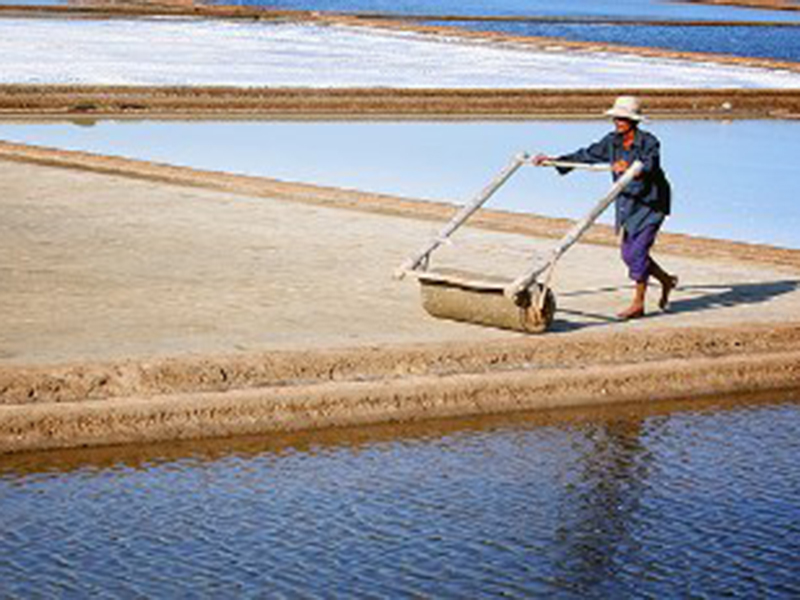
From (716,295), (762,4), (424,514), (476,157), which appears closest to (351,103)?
(476,157)

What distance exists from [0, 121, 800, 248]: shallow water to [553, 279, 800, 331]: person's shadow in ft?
7.85

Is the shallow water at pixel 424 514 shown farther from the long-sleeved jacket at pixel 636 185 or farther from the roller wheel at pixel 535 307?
the long-sleeved jacket at pixel 636 185

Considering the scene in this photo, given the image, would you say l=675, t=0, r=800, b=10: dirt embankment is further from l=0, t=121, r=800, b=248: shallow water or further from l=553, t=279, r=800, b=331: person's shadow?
l=553, t=279, r=800, b=331: person's shadow

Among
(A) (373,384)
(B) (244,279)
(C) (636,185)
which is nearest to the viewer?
(A) (373,384)

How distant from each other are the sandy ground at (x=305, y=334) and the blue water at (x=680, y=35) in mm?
35597

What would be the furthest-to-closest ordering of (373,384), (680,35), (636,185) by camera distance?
(680,35), (636,185), (373,384)

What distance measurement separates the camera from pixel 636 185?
937cm

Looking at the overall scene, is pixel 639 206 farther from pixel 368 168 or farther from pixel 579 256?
pixel 368 168

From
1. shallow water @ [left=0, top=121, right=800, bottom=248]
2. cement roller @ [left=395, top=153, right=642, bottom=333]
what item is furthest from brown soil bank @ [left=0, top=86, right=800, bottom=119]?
cement roller @ [left=395, top=153, right=642, bottom=333]

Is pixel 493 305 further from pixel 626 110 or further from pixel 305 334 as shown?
pixel 626 110

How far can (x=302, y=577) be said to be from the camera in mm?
5715

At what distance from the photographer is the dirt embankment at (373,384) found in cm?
724

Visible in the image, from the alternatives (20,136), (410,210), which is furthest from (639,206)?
(20,136)

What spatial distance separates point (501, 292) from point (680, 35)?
50608 mm
